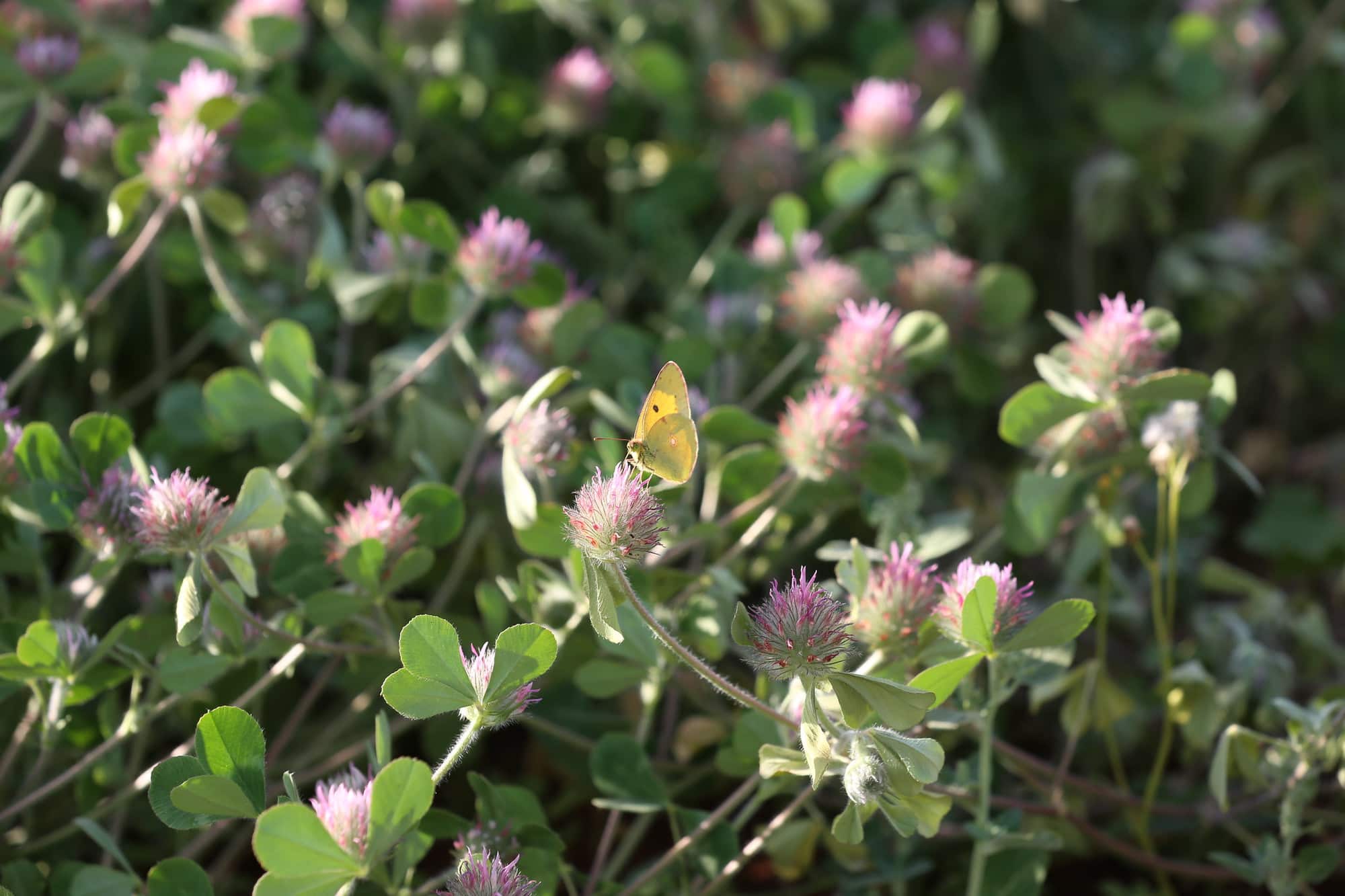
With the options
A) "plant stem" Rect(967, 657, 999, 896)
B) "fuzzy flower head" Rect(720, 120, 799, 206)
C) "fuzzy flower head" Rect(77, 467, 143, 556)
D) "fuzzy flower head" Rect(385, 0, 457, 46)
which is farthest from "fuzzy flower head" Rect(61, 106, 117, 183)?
"plant stem" Rect(967, 657, 999, 896)

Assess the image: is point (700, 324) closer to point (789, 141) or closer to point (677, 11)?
point (789, 141)

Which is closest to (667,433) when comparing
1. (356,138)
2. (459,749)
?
(459,749)

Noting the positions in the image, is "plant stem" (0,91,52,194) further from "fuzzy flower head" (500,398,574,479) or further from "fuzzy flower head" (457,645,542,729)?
"fuzzy flower head" (457,645,542,729)

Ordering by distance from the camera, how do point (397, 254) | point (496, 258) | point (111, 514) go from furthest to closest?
1. point (397, 254)
2. point (496, 258)
3. point (111, 514)

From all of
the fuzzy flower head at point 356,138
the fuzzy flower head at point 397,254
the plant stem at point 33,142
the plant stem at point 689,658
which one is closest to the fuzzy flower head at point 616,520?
the plant stem at point 689,658

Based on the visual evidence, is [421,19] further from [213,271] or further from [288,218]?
[213,271]
